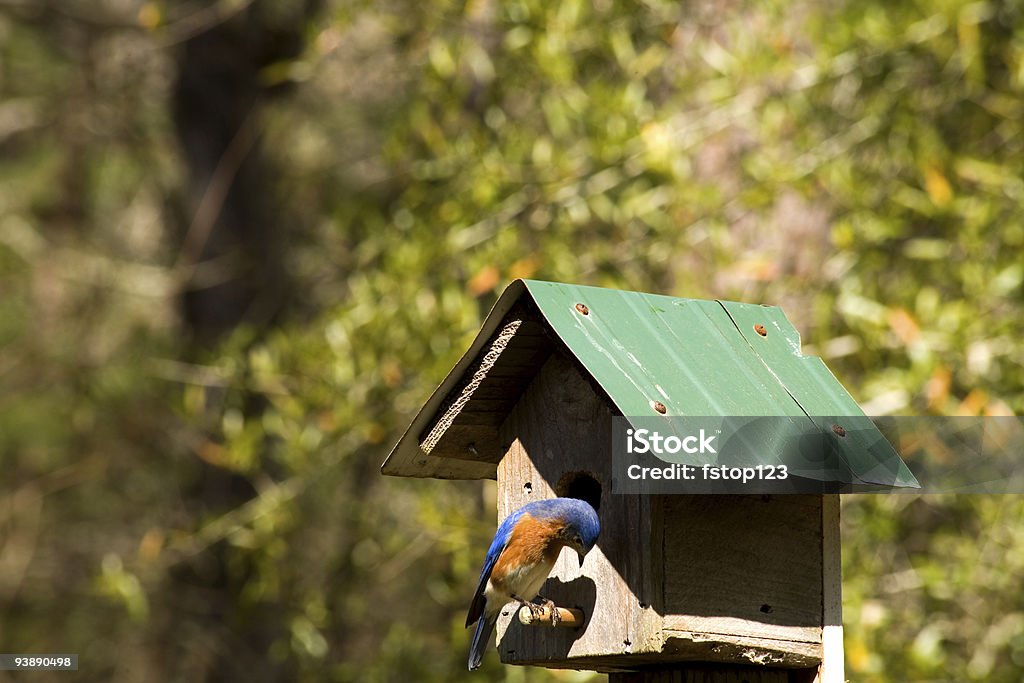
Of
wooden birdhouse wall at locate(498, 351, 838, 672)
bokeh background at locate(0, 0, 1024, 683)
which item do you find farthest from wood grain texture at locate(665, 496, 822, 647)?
bokeh background at locate(0, 0, 1024, 683)

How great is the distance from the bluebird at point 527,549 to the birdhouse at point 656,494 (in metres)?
0.10

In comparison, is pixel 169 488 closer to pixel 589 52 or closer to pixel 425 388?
pixel 425 388

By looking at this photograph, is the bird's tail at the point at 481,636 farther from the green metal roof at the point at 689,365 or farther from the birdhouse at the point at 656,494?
the green metal roof at the point at 689,365

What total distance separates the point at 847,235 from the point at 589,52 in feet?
4.76

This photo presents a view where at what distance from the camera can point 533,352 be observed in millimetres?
3109

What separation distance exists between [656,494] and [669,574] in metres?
0.16

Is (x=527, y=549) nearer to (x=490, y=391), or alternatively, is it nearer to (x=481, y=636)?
(x=481, y=636)

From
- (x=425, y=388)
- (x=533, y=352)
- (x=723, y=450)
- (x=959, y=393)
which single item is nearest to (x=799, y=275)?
(x=959, y=393)

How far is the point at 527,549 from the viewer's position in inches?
114

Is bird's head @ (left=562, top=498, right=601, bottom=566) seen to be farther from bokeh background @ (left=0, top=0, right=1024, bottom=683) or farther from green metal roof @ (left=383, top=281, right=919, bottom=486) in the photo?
bokeh background @ (left=0, top=0, right=1024, bottom=683)

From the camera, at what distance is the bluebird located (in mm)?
2797

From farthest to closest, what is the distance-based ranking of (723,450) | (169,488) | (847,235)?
(169,488) → (847,235) → (723,450)
